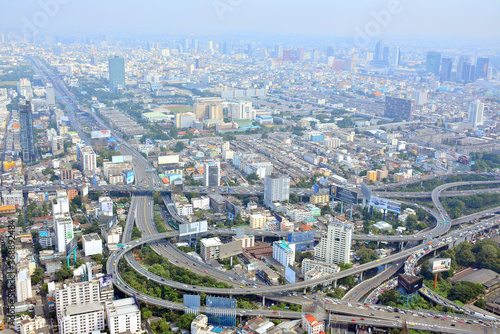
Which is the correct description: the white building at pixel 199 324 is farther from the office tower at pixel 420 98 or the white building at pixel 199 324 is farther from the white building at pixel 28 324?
the office tower at pixel 420 98

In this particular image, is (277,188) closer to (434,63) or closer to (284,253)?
(284,253)

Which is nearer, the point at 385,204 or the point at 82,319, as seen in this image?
the point at 82,319

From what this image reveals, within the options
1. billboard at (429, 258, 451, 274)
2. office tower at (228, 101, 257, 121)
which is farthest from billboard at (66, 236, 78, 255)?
office tower at (228, 101, 257, 121)

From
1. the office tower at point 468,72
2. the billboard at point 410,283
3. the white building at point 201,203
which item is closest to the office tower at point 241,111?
the white building at point 201,203

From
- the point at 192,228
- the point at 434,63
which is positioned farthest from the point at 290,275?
the point at 434,63

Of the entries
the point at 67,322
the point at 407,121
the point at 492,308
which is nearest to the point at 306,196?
the point at 492,308
